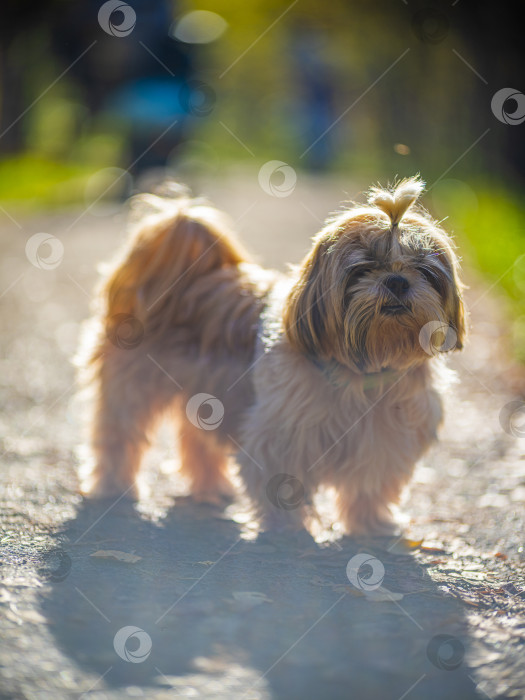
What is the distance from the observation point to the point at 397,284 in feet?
11.5

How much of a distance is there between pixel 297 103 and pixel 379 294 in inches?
1622

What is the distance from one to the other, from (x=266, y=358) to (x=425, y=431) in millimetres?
813

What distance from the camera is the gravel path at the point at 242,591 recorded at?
2.85 metres

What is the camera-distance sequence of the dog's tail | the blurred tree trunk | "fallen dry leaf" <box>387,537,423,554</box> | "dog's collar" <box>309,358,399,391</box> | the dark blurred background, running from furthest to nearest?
the blurred tree trunk, the dark blurred background, the dog's tail, "fallen dry leaf" <box>387,537,423,554</box>, "dog's collar" <box>309,358,399,391</box>

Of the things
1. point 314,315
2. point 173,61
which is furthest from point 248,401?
point 173,61

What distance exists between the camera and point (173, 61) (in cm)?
1523

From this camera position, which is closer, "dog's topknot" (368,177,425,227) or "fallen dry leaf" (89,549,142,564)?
"dog's topknot" (368,177,425,227)

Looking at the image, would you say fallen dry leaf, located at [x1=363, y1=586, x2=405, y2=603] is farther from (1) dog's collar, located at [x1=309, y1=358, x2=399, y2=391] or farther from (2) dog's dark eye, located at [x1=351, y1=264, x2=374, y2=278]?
(2) dog's dark eye, located at [x1=351, y1=264, x2=374, y2=278]

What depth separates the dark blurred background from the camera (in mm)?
15180

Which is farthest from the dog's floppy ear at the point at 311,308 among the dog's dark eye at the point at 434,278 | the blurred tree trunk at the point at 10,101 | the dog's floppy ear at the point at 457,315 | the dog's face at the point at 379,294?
the blurred tree trunk at the point at 10,101

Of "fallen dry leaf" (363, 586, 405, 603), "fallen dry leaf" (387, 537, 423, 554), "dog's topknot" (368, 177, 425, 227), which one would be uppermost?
"dog's topknot" (368, 177, 425, 227)

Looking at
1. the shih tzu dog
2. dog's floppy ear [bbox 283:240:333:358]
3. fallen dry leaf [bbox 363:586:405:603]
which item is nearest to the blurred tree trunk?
the shih tzu dog

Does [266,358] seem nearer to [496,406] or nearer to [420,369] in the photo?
[420,369]

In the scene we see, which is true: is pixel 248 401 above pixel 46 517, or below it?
above
